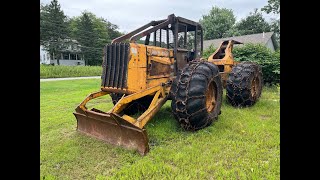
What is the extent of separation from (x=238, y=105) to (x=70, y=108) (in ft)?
16.3

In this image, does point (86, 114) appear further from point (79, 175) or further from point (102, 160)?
point (79, 175)

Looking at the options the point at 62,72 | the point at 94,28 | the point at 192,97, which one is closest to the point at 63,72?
the point at 62,72

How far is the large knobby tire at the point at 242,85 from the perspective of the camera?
21.0 ft

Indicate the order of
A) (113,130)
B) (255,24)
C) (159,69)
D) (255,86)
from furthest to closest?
1. (255,24)
2. (255,86)
3. (159,69)
4. (113,130)

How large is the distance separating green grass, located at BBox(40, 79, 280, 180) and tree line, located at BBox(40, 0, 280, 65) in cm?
3105

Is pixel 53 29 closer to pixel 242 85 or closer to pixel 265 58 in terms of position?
pixel 265 58

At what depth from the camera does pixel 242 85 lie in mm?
6398

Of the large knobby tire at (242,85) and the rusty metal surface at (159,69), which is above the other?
the rusty metal surface at (159,69)

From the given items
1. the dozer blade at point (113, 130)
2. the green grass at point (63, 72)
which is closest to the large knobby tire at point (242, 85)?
the dozer blade at point (113, 130)

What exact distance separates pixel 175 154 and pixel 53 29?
1686 inches

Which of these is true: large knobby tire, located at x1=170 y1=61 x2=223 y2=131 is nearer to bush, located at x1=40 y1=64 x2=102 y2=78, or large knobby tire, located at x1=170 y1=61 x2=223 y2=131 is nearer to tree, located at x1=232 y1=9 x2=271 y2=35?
bush, located at x1=40 y1=64 x2=102 y2=78

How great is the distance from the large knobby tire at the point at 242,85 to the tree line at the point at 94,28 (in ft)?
92.5

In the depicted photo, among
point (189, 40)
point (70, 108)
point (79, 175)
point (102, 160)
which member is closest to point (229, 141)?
point (102, 160)

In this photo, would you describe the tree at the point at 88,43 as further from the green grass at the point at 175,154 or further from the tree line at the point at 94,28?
the green grass at the point at 175,154
